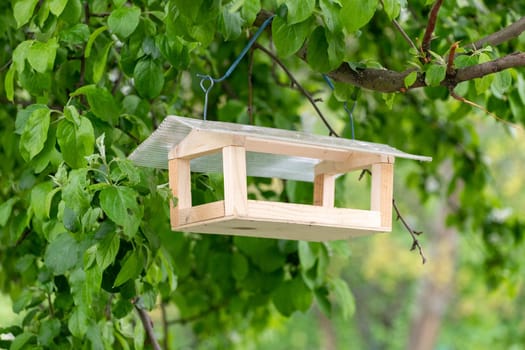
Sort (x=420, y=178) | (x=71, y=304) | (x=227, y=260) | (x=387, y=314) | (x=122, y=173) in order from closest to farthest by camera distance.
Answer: (x=122, y=173) → (x=71, y=304) → (x=227, y=260) → (x=420, y=178) → (x=387, y=314)

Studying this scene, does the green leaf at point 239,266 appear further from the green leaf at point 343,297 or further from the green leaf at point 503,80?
the green leaf at point 503,80

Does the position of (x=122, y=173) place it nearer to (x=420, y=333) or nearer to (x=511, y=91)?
(x=511, y=91)

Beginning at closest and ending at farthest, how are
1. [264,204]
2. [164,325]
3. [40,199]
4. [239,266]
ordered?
1. [264,204]
2. [40,199]
3. [239,266]
4. [164,325]

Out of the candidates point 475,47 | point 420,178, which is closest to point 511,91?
point 475,47

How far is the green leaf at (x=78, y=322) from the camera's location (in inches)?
72.0

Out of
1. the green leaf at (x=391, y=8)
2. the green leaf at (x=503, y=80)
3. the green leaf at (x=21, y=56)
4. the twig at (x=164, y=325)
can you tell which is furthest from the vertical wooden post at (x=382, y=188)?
the twig at (x=164, y=325)

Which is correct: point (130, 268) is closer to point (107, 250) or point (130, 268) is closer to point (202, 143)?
point (107, 250)

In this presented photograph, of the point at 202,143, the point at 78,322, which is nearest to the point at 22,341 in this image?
the point at 78,322

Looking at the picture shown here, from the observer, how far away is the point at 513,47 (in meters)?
2.62

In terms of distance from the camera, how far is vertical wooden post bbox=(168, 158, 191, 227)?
170 centimetres

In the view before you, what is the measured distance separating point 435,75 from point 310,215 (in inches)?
13.1

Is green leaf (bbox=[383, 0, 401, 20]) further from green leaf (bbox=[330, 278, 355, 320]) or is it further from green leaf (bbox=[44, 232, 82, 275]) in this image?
green leaf (bbox=[330, 278, 355, 320])

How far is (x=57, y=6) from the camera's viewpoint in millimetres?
1729

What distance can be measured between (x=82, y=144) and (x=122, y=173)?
15 centimetres
